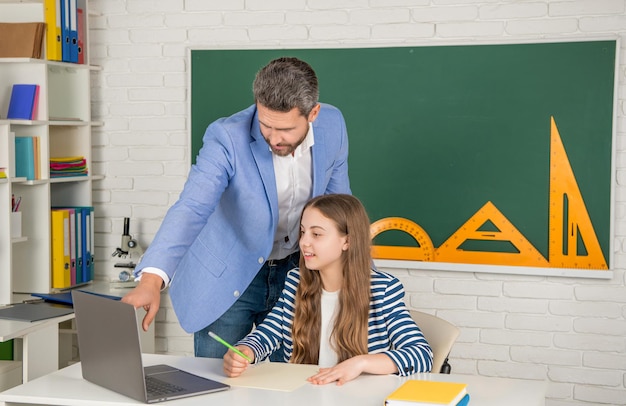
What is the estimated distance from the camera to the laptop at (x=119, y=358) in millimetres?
1785

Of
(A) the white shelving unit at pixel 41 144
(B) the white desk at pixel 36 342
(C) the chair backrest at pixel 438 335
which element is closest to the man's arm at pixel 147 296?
(C) the chair backrest at pixel 438 335

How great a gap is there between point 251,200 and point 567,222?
1586 mm

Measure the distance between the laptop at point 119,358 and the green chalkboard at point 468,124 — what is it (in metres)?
1.77

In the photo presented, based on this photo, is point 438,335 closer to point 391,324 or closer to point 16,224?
point 391,324

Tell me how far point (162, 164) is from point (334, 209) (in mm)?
1690

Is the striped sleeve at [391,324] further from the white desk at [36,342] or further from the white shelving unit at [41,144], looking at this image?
the white shelving unit at [41,144]

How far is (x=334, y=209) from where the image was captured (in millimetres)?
2416

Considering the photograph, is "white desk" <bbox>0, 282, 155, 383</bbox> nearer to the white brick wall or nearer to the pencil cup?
the pencil cup

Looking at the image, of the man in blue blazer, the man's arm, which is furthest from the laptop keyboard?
the man in blue blazer

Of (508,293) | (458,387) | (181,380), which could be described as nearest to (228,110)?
(508,293)

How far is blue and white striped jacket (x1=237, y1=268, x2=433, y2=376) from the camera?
225 centimetres

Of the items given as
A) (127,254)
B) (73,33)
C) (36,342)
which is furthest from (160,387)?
(73,33)

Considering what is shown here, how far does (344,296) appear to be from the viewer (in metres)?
2.35

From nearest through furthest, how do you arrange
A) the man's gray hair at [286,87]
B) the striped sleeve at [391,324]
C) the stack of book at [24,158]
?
the man's gray hair at [286,87]
the striped sleeve at [391,324]
the stack of book at [24,158]
